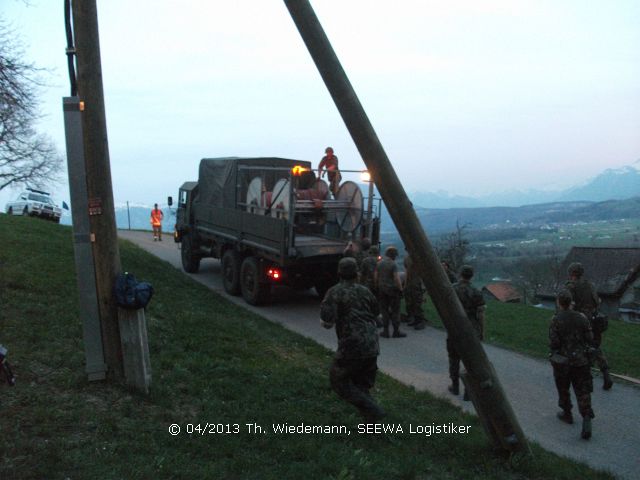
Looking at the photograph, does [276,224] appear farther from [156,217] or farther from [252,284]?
[156,217]

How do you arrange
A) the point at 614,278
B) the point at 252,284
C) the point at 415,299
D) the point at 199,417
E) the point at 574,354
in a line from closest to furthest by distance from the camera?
the point at 199,417, the point at 574,354, the point at 415,299, the point at 252,284, the point at 614,278

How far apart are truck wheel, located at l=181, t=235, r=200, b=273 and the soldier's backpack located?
11.2m

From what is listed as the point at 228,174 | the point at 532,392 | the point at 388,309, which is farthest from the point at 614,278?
the point at 532,392

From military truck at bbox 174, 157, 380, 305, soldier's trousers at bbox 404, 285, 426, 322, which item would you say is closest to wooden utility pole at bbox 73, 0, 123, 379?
military truck at bbox 174, 157, 380, 305

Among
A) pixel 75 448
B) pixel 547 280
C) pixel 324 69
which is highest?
pixel 324 69

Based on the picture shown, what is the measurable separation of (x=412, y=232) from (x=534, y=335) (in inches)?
308

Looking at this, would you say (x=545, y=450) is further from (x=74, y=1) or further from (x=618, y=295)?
(x=618, y=295)

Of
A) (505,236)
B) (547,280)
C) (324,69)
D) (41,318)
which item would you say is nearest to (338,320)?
(324,69)

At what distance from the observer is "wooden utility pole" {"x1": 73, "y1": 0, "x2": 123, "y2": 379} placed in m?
4.59

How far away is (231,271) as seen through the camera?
508 inches

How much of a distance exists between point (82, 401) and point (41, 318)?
257cm

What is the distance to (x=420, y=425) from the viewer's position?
208 inches

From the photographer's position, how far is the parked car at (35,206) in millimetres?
27759

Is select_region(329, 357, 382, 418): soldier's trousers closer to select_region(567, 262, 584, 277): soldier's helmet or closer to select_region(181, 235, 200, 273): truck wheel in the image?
select_region(567, 262, 584, 277): soldier's helmet
